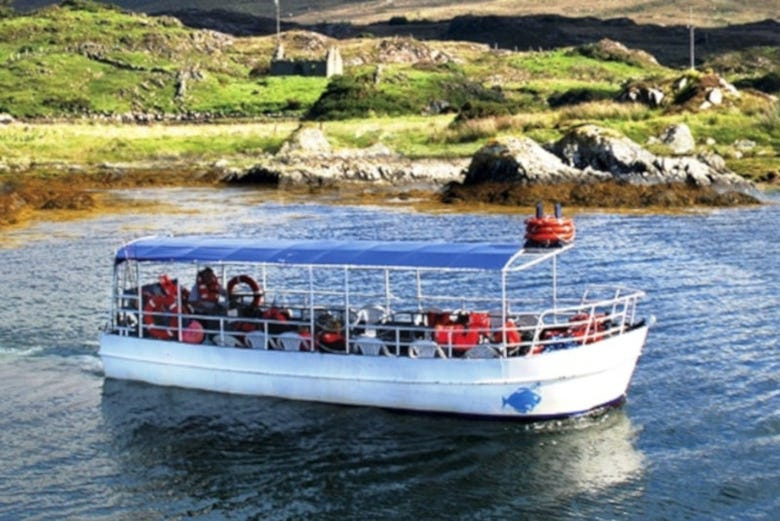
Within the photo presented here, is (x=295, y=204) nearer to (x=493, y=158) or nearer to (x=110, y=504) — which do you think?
(x=493, y=158)

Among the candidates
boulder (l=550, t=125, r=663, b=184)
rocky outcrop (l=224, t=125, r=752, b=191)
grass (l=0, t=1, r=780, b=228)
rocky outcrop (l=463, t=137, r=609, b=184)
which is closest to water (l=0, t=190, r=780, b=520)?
rocky outcrop (l=224, t=125, r=752, b=191)

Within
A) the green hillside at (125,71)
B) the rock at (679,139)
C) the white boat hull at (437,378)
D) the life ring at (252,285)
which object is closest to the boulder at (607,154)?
the rock at (679,139)

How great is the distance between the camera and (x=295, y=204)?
65062 mm

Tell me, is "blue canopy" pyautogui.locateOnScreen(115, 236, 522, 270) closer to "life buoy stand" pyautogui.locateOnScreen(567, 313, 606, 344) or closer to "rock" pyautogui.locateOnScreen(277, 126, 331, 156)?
"life buoy stand" pyautogui.locateOnScreen(567, 313, 606, 344)

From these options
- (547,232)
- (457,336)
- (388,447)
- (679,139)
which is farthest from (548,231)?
(679,139)

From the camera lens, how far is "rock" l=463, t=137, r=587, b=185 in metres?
64.8

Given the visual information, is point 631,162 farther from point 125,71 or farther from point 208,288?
point 125,71

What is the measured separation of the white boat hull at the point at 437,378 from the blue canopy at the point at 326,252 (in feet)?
6.25

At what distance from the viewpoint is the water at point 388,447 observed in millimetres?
21703

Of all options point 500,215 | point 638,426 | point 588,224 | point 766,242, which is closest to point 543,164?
point 500,215

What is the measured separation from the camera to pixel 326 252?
1077 inches

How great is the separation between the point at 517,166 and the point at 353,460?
42673 mm

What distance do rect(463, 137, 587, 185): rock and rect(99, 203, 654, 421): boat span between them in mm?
35150

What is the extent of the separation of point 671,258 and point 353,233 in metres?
14.2
